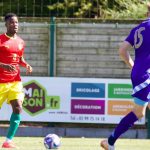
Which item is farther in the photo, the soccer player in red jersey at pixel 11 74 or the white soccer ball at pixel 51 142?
the soccer player in red jersey at pixel 11 74

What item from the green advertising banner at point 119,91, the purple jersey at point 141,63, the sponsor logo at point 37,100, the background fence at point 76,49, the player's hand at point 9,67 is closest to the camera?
the purple jersey at point 141,63

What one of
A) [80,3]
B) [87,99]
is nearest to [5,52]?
[87,99]

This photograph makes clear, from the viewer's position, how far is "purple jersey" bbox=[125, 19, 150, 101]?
898cm

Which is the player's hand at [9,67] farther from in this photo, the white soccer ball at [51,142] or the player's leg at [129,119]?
the player's leg at [129,119]

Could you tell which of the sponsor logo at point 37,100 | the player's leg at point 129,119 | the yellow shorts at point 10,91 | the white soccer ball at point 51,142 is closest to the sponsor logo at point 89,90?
the sponsor logo at point 37,100

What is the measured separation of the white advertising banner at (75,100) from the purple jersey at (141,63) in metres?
6.12

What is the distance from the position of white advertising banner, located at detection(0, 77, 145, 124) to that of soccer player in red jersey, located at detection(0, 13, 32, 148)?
413 cm

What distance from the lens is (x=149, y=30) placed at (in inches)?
356

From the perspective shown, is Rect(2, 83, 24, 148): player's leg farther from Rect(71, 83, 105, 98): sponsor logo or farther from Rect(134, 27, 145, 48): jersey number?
Rect(71, 83, 105, 98): sponsor logo

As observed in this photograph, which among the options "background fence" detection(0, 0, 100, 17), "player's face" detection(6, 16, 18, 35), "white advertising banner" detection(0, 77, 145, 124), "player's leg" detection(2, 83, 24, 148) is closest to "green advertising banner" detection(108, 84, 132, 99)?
"white advertising banner" detection(0, 77, 145, 124)

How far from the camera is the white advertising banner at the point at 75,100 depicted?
1523 centimetres

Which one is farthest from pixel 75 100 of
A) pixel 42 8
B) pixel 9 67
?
pixel 9 67

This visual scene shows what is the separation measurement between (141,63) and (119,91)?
244 inches

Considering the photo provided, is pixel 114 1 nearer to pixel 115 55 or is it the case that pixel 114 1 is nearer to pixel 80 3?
pixel 80 3
